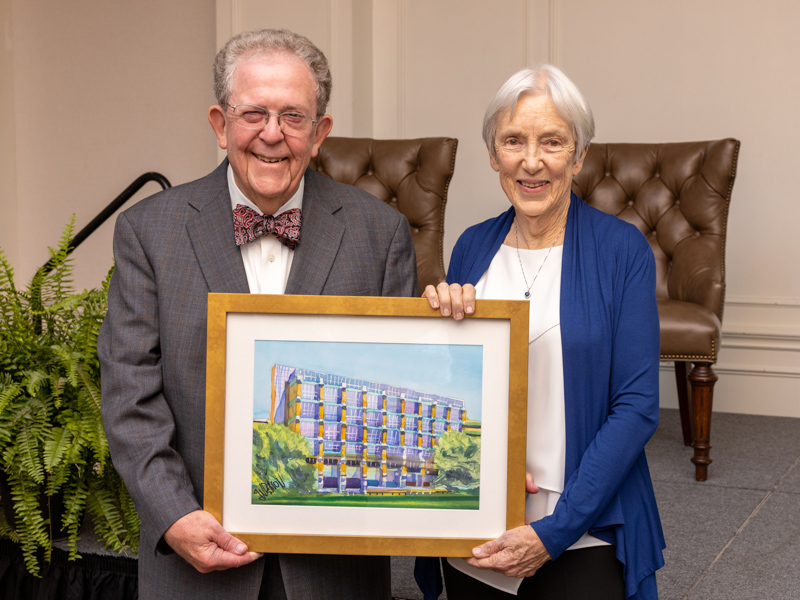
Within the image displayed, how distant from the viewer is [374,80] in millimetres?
4703

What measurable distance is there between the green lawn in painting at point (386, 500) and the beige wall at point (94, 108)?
403 cm

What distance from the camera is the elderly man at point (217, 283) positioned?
1.21 m

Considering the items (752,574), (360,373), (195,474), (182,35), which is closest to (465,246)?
(360,373)

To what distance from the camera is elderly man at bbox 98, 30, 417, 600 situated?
1213 millimetres

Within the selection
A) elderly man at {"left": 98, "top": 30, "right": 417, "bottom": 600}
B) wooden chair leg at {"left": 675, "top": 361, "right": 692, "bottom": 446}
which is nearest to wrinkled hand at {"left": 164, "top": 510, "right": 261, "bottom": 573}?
elderly man at {"left": 98, "top": 30, "right": 417, "bottom": 600}

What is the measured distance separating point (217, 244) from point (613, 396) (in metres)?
0.70

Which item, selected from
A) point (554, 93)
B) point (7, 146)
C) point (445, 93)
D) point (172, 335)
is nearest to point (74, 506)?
point (172, 335)

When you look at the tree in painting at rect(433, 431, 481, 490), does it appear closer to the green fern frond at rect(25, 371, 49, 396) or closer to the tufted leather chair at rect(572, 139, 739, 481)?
the green fern frond at rect(25, 371, 49, 396)

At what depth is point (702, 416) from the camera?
3.08 m

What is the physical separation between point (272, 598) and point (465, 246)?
0.74m

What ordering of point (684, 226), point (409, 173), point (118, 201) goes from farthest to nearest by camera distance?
point (118, 201)
point (409, 173)
point (684, 226)

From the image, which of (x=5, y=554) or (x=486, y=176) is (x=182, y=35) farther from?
(x=5, y=554)

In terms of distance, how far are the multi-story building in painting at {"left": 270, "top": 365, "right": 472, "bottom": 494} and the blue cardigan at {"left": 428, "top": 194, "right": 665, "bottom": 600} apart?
0.22 metres

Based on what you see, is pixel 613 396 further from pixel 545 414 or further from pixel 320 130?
pixel 320 130
